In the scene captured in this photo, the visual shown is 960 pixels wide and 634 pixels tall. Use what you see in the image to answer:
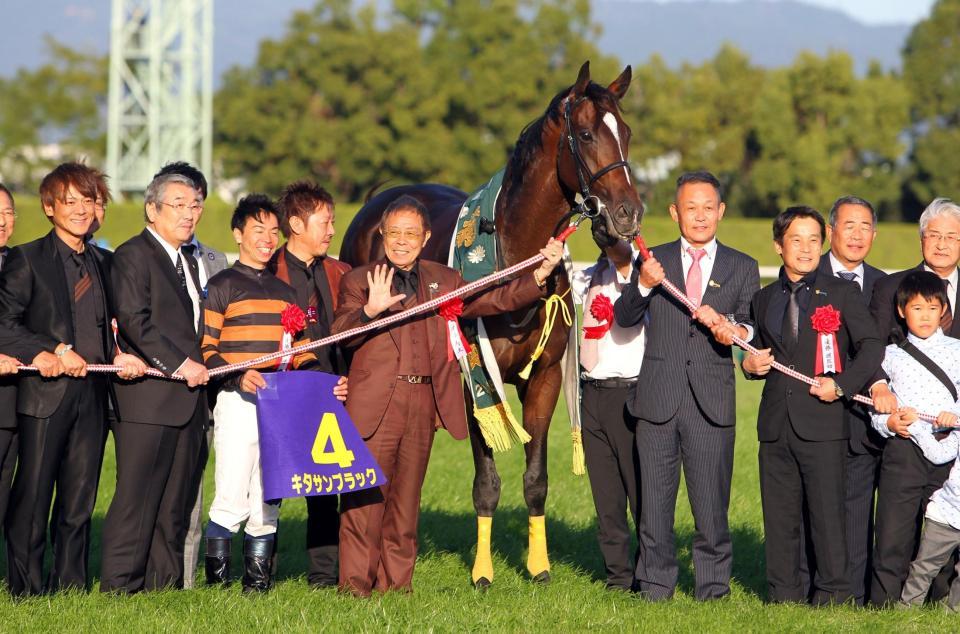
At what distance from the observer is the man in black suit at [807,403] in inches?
224

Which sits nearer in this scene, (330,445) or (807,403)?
(330,445)

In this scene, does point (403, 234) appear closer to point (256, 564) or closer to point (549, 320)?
point (549, 320)

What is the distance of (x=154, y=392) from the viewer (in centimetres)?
567

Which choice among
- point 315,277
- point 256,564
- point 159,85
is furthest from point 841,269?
point 159,85

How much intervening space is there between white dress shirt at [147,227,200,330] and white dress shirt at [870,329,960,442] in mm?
3342

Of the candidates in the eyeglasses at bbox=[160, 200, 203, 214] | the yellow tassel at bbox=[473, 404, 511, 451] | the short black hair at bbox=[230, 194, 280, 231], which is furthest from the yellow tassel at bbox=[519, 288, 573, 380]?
the eyeglasses at bbox=[160, 200, 203, 214]

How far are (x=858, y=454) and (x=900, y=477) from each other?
0.79 ft

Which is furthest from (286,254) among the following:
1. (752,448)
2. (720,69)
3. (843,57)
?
(720,69)

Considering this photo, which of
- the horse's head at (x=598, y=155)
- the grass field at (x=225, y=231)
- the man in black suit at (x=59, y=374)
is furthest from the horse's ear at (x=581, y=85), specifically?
the grass field at (x=225, y=231)

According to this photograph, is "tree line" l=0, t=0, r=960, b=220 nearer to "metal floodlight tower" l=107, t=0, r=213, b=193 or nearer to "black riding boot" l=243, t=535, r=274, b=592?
"metal floodlight tower" l=107, t=0, r=213, b=193

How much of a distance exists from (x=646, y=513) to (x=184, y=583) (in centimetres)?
236

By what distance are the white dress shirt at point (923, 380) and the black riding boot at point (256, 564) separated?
120 inches

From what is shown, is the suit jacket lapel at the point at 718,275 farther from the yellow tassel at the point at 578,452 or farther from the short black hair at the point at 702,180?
the yellow tassel at the point at 578,452

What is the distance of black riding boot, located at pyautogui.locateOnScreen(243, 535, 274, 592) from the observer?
581 cm
